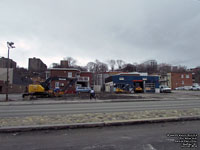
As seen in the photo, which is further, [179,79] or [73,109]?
[179,79]

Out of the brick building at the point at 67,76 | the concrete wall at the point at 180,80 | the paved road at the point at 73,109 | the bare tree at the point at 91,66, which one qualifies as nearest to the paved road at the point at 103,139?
the paved road at the point at 73,109

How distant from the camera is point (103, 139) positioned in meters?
4.77

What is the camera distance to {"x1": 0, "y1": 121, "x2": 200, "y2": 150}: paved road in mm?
4188

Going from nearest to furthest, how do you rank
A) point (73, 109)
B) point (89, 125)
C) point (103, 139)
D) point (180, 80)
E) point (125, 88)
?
point (103, 139)
point (89, 125)
point (73, 109)
point (125, 88)
point (180, 80)

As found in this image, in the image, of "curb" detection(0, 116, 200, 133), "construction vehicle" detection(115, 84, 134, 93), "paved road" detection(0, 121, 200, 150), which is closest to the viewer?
"paved road" detection(0, 121, 200, 150)

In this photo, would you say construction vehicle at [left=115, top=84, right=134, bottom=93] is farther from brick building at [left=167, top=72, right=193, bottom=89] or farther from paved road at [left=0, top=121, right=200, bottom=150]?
brick building at [left=167, top=72, right=193, bottom=89]

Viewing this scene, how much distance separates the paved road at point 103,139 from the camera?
4.19 meters

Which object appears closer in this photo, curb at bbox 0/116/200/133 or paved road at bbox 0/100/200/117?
curb at bbox 0/116/200/133

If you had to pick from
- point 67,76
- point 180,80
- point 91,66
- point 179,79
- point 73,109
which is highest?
point 91,66

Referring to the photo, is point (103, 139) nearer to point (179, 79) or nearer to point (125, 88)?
point (125, 88)

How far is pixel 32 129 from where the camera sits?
18.5 ft

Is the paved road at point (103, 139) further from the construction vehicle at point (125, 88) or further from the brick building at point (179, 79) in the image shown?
the brick building at point (179, 79)

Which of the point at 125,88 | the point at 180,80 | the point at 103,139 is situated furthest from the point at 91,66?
the point at 103,139

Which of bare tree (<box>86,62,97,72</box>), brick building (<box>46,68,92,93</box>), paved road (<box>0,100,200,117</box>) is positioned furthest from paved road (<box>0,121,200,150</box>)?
bare tree (<box>86,62,97,72</box>)
